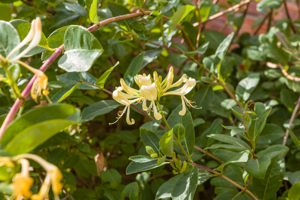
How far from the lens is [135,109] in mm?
521

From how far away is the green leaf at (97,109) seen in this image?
1.57 ft

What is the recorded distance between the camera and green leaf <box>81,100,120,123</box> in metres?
0.48

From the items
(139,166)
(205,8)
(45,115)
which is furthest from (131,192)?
(205,8)

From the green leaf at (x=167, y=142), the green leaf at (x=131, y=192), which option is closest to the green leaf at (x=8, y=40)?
the green leaf at (x=167, y=142)

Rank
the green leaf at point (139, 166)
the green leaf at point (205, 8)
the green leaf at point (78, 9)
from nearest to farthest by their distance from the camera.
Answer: the green leaf at point (139, 166) < the green leaf at point (78, 9) < the green leaf at point (205, 8)

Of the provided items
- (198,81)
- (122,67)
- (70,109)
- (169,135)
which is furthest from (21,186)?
(122,67)

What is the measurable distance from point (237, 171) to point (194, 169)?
172 mm

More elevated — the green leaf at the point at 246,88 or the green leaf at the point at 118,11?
the green leaf at the point at 118,11

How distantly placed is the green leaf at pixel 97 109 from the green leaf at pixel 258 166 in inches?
10.7

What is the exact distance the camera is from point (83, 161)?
0.71 m

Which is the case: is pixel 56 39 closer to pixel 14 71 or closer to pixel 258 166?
pixel 14 71

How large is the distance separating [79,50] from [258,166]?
1.12 feet

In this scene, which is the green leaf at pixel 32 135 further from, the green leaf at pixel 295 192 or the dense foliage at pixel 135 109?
the green leaf at pixel 295 192

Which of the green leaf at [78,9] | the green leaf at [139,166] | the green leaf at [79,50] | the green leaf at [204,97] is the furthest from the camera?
the green leaf at [204,97]
